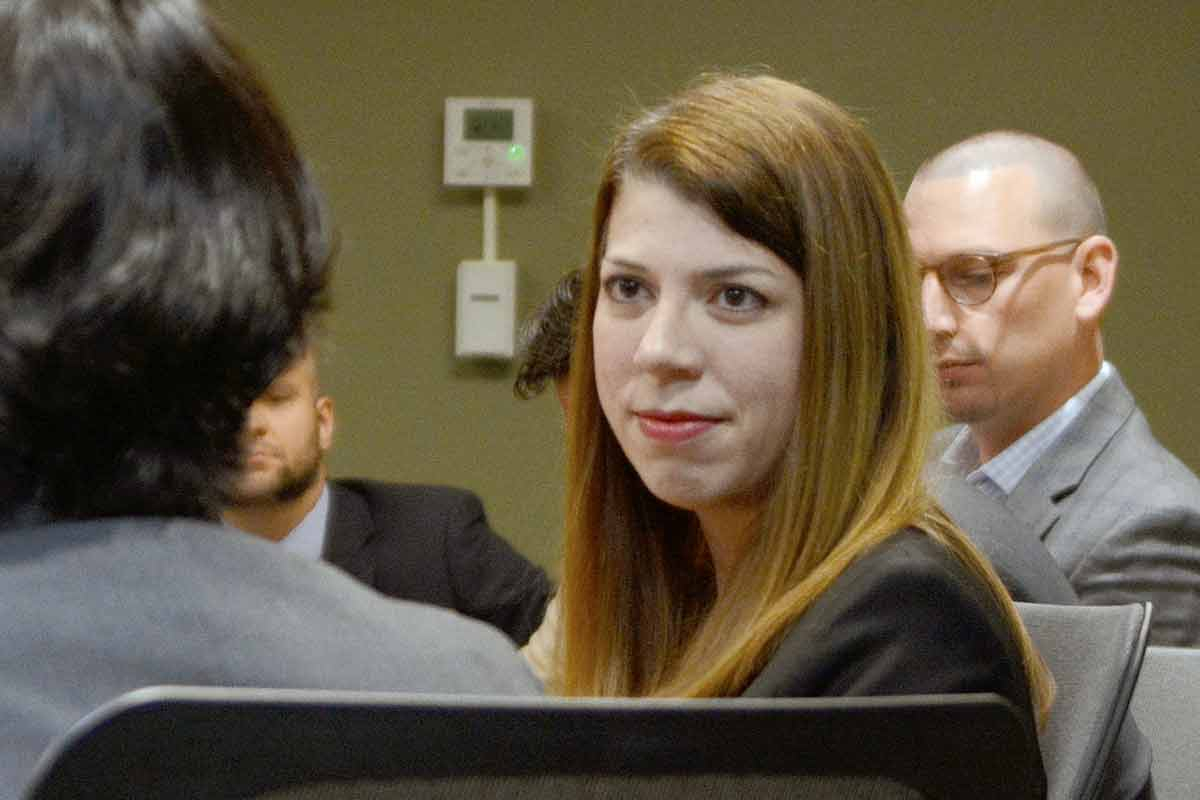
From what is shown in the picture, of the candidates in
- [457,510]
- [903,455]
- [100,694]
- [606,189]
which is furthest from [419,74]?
[100,694]

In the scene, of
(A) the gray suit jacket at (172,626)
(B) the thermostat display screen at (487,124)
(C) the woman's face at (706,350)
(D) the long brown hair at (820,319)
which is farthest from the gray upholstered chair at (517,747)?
(B) the thermostat display screen at (487,124)

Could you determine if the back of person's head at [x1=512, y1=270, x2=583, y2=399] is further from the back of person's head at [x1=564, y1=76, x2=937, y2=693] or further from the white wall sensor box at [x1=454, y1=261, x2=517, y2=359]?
the back of person's head at [x1=564, y1=76, x2=937, y2=693]

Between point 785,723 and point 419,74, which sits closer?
point 785,723

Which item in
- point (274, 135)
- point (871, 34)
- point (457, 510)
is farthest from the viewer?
point (871, 34)

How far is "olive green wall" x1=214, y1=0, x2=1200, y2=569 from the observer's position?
3.93 m

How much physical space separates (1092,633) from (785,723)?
86 cm

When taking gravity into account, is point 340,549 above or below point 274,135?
below

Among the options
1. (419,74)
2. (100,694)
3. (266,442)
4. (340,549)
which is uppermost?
(419,74)

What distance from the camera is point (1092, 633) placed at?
4.86 ft

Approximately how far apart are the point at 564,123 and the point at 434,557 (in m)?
1.42

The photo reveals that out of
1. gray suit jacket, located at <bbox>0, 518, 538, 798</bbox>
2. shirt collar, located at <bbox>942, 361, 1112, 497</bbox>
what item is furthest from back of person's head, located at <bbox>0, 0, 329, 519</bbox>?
shirt collar, located at <bbox>942, 361, 1112, 497</bbox>

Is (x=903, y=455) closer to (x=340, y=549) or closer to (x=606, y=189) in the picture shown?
(x=606, y=189)

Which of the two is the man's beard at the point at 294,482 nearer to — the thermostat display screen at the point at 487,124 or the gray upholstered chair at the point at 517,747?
the thermostat display screen at the point at 487,124

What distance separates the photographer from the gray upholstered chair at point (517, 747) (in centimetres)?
65
